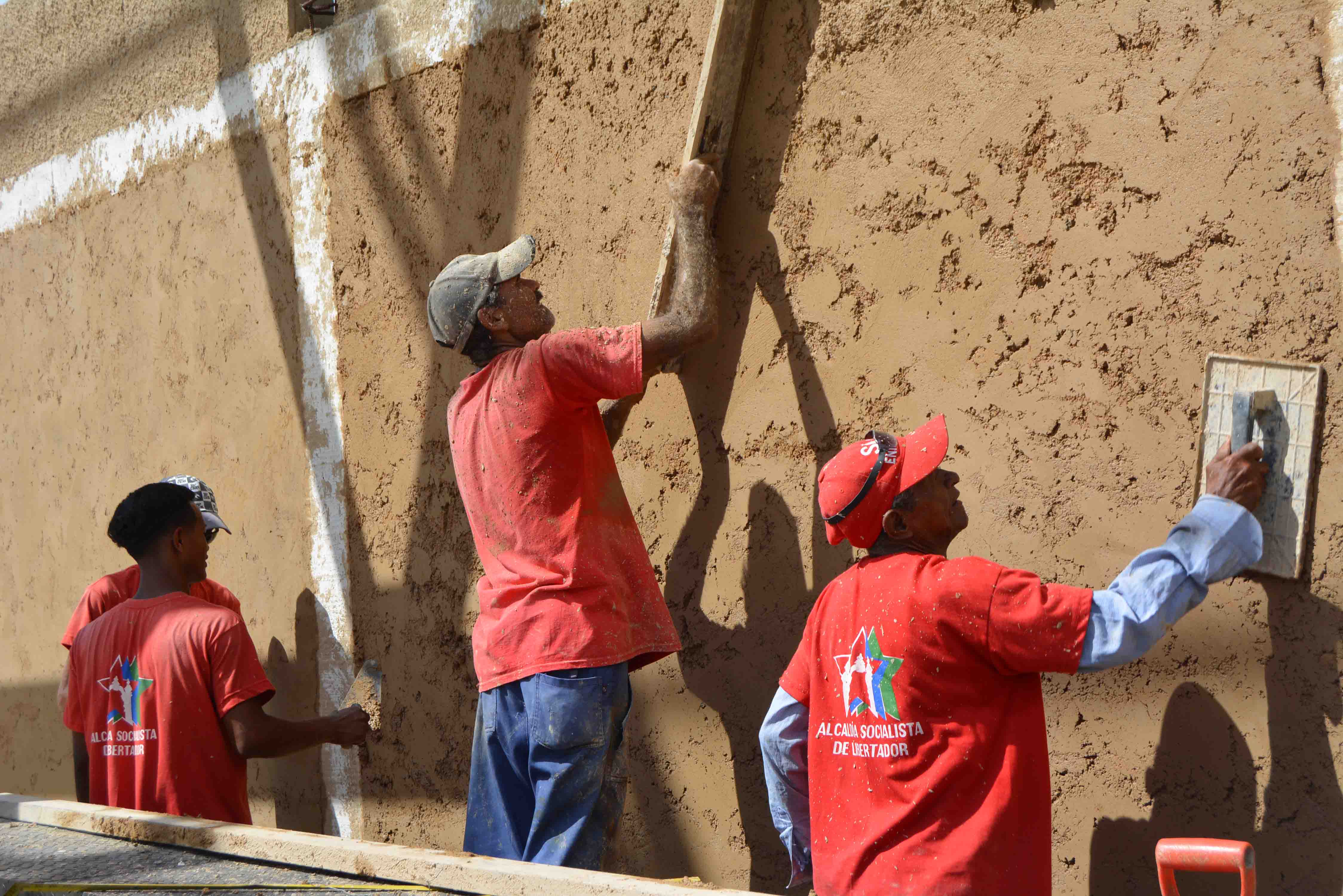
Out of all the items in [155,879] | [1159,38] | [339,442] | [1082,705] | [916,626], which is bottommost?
[155,879]

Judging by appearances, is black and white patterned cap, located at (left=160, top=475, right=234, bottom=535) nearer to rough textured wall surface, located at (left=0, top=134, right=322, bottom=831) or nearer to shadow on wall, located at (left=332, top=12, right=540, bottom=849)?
rough textured wall surface, located at (left=0, top=134, right=322, bottom=831)

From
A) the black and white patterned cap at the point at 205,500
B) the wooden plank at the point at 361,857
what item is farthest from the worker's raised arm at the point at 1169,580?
the black and white patterned cap at the point at 205,500

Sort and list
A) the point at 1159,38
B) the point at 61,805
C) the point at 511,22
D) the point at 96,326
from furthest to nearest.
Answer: the point at 96,326, the point at 511,22, the point at 61,805, the point at 1159,38

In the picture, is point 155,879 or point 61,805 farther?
point 61,805

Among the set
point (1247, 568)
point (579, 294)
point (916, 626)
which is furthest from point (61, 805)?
point (1247, 568)

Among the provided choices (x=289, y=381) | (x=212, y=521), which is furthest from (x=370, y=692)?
(x=289, y=381)

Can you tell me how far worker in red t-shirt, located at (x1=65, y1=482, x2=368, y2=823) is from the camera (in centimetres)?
308

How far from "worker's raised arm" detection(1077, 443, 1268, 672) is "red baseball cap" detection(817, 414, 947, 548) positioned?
38 centimetres

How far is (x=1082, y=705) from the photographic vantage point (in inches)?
96.8

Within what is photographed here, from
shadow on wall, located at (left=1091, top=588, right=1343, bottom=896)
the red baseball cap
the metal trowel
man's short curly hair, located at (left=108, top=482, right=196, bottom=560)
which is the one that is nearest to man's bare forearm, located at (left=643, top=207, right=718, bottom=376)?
the red baseball cap

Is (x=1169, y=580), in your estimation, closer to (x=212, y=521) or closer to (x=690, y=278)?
(x=690, y=278)

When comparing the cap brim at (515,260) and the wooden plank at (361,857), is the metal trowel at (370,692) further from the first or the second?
the cap brim at (515,260)

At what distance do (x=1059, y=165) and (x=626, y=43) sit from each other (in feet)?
4.20

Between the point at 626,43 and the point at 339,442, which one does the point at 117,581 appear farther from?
the point at 626,43
